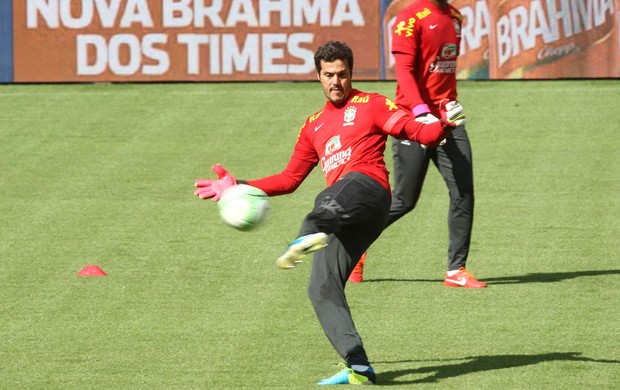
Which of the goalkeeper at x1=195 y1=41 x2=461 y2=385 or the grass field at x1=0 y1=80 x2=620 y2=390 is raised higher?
the goalkeeper at x1=195 y1=41 x2=461 y2=385

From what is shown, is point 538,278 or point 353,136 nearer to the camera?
point 353,136

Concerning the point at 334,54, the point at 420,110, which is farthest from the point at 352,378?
A: the point at 420,110

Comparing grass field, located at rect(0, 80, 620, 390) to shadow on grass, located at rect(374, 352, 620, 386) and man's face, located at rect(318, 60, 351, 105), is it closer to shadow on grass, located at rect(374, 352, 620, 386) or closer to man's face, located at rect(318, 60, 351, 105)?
shadow on grass, located at rect(374, 352, 620, 386)

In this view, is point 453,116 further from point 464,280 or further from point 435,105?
point 464,280

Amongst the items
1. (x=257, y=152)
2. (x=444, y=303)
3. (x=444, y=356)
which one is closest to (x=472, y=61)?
(x=257, y=152)

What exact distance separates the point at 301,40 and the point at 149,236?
8.84 m

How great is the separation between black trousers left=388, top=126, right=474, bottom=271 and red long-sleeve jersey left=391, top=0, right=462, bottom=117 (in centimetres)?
34

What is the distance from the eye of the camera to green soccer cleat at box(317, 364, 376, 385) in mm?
7961

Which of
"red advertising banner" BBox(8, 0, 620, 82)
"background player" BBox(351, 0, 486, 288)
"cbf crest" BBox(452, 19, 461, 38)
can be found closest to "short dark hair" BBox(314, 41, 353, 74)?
"background player" BBox(351, 0, 486, 288)

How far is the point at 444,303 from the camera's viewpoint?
10555mm

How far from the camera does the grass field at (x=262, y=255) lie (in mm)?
8797

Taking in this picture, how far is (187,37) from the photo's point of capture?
71.5 feet

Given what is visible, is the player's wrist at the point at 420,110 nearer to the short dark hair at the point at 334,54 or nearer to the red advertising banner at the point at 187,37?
the short dark hair at the point at 334,54

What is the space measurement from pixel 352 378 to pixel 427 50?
389cm
